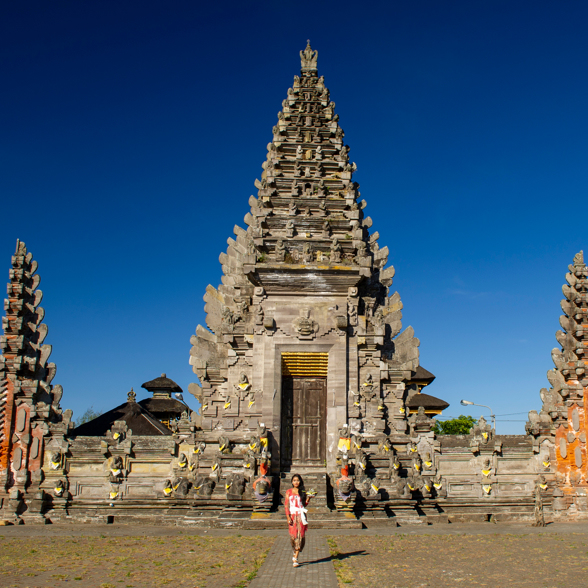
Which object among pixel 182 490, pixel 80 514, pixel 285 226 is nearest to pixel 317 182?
pixel 285 226

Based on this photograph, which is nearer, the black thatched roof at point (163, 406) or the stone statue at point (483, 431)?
the stone statue at point (483, 431)

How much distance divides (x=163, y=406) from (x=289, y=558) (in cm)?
2730

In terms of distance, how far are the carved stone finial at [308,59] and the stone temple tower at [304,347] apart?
659 centimetres

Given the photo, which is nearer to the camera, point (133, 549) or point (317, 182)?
point (133, 549)

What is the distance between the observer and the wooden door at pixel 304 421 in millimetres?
16562

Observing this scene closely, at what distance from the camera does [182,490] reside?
1545cm

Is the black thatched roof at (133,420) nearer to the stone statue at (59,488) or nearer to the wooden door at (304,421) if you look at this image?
the stone statue at (59,488)

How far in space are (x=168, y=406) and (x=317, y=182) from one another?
71.3 ft

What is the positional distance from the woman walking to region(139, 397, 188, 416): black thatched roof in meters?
26.2

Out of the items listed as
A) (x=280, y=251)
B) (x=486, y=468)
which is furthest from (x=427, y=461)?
(x=280, y=251)

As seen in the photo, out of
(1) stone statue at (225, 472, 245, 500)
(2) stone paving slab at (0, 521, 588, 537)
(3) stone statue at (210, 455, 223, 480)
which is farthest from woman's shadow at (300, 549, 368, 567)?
(3) stone statue at (210, 455, 223, 480)

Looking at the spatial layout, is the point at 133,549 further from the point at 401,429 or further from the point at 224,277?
the point at 224,277

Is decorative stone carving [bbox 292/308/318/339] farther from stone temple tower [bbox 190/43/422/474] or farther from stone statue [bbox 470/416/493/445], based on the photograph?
stone statue [bbox 470/416/493/445]

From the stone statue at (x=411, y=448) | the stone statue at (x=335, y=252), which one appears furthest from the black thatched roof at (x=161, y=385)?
the stone statue at (x=411, y=448)
